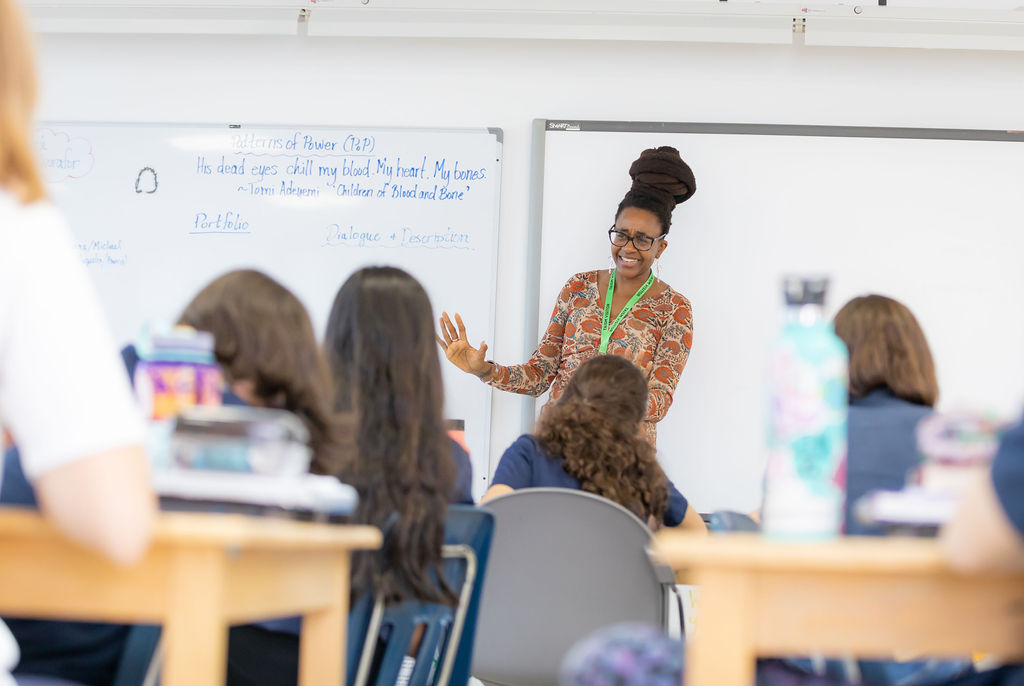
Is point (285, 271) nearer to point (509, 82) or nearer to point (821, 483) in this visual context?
point (509, 82)

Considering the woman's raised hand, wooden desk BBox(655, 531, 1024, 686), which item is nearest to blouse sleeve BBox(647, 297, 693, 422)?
the woman's raised hand

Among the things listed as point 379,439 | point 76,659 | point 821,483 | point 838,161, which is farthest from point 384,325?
point 838,161

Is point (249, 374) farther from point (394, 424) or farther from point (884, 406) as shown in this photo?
point (884, 406)

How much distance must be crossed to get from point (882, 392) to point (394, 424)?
0.83 meters

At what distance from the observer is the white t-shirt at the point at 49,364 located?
99 centimetres

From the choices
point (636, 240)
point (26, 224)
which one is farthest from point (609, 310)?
point (26, 224)

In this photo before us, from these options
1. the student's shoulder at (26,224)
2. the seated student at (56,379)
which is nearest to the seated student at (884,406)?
the seated student at (56,379)

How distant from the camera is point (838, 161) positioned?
3971 mm

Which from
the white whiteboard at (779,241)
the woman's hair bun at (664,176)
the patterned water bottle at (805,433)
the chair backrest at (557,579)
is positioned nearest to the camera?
the patterned water bottle at (805,433)

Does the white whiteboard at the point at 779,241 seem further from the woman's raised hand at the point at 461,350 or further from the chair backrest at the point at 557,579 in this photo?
the chair backrest at the point at 557,579

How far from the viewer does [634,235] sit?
3.71 m

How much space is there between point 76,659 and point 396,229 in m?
2.71

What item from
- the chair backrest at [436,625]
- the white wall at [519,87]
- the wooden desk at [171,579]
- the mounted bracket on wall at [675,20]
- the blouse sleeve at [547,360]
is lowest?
the chair backrest at [436,625]

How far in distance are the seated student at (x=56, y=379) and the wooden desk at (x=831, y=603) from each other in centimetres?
52
